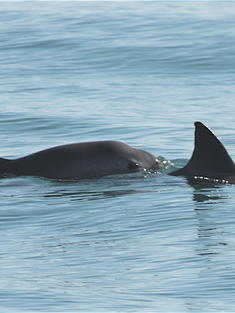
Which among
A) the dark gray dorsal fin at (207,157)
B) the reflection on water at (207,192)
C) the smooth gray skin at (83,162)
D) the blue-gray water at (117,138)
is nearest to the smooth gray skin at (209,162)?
the dark gray dorsal fin at (207,157)

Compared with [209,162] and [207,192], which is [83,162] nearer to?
[209,162]

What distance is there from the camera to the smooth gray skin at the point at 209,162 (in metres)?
15.4

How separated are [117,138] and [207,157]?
5.05 m

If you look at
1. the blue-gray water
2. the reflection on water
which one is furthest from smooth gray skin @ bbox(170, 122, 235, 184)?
the blue-gray water

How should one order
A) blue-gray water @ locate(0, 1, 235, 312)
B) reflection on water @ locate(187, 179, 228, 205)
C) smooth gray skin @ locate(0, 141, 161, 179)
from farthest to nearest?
smooth gray skin @ locate(0, 141, 161, 179) → reflection on water @ locate(187, 179, 228, 205) → blue-gray water @ locate(0, 1, 235, 312)

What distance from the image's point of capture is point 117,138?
20.6 m

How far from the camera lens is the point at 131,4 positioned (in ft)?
131

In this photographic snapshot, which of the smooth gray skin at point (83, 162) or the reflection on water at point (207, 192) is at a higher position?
the smooth gray skin at point (83, 162)

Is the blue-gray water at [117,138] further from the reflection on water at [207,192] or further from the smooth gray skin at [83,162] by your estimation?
the smooth gray skin at [83,162]

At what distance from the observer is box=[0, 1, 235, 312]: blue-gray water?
1130 cm

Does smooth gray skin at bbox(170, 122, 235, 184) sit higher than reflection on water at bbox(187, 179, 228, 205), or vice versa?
smooth gray skin at bbox(170, 122, 235, 184)

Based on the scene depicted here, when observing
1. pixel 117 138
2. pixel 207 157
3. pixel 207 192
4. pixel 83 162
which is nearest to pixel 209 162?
pixel 207 157

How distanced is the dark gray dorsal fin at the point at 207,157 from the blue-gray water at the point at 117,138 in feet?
0.83

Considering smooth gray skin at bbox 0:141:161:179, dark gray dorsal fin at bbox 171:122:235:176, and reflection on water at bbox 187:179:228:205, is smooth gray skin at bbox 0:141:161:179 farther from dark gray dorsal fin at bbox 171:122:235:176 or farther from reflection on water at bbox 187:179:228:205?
reflection on water at bbox 187:179:228:205
